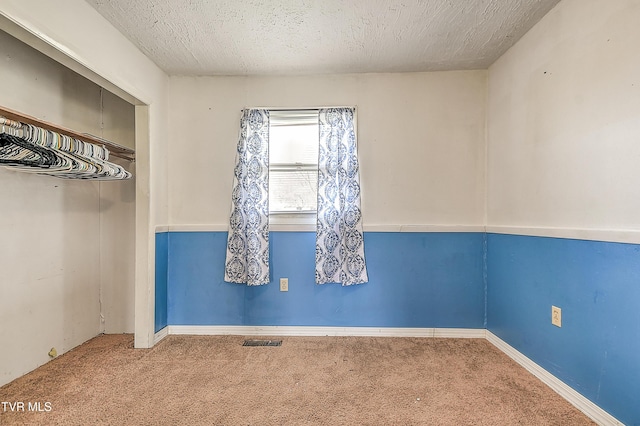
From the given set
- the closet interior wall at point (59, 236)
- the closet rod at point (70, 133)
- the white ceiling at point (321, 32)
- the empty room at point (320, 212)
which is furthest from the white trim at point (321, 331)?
the white ceiling at point (321, 32)

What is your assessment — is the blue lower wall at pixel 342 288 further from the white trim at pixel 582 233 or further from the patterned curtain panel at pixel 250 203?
the white trim at pixel 582 233

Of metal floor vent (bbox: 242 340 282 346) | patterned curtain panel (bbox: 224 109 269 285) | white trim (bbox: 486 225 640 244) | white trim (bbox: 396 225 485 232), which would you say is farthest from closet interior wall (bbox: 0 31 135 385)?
white trim (bbox: 486 225 640 244)

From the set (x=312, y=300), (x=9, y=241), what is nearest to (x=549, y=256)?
(x=312, y=300)

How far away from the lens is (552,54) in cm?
176

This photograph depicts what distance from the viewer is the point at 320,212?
2.45 metres

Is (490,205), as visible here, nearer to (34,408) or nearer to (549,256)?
(549,256)

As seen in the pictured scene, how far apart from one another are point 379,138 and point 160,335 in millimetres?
2460

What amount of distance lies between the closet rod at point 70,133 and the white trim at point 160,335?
145cm

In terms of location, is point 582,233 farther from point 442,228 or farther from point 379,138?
point 379,138

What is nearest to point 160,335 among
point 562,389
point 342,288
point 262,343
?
point 262,343

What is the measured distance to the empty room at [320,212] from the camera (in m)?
1.50

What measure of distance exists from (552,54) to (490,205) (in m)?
1.10

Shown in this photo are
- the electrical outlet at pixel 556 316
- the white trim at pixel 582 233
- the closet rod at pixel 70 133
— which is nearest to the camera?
the white trim at pixel 582 233

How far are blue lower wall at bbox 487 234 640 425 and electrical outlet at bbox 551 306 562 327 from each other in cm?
3
